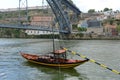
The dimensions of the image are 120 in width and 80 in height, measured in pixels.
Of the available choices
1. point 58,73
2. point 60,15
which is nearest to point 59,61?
point 58,73

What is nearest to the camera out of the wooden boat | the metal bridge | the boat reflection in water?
the boat reflection in water

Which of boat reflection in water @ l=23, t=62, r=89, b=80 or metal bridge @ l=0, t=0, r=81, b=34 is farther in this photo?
metal bridge @ l=0, t=0, r=81, b=34

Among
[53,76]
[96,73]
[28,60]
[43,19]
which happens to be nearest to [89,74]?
[96,73]

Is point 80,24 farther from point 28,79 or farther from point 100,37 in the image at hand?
point 28,79

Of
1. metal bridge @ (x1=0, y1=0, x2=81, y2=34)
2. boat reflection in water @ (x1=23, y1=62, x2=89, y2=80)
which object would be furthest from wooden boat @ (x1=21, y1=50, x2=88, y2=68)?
metal bridge @ (x1=0, y1=0, x2=81, y2=34)

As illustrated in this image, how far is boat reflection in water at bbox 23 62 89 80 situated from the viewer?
2836 centimetres

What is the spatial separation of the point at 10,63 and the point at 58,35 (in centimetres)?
8098

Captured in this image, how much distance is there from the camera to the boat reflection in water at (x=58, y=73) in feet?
93.1

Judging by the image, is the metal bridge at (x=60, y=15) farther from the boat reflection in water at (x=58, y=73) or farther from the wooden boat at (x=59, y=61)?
the boat reflection in water at (x=58, y=73)

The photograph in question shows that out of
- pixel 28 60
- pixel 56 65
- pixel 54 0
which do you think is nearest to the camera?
pixel 56 65

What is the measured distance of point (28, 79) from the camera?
89.5 ft

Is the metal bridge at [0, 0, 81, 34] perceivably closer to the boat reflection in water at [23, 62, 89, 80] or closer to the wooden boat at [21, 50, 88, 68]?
the wooden boat at [21, 50, 88, 68]

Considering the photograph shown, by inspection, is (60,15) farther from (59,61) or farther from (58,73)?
(58,73)

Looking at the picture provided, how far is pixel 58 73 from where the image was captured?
30188 millimetres
